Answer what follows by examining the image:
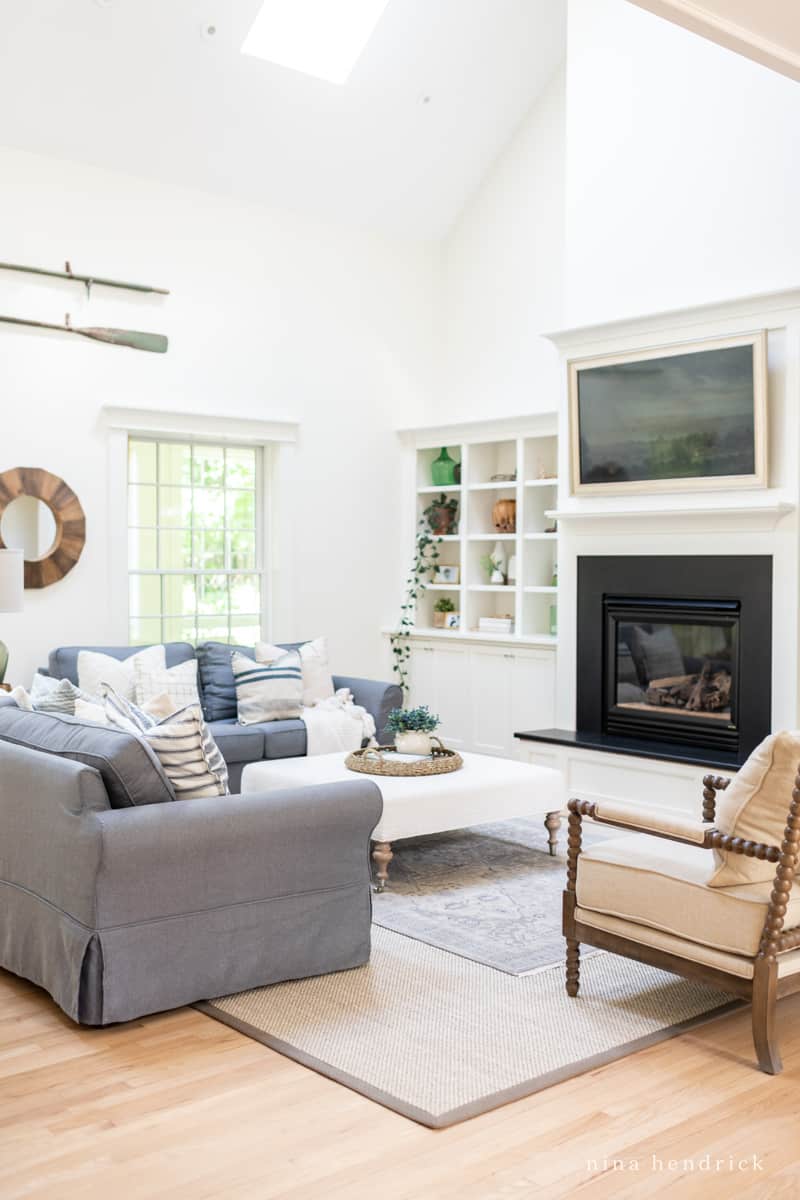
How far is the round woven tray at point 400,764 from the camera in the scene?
17.0ft

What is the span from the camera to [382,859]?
15.8ft

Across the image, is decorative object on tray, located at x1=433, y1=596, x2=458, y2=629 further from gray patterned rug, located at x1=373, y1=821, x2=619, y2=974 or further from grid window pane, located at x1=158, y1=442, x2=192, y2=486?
gray patterned rug, located at x1=373, y1=821, x2=619, y2=974

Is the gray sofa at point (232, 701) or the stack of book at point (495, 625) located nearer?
the gray sofa at point (232, 701)

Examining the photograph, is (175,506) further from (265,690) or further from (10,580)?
(10,580)

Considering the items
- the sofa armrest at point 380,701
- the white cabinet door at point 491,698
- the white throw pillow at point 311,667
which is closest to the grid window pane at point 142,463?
the white throw pillow at point 311,667

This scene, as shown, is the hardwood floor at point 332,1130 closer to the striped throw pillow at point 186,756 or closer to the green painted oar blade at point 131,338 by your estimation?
the striped throw pillow at point 186,756

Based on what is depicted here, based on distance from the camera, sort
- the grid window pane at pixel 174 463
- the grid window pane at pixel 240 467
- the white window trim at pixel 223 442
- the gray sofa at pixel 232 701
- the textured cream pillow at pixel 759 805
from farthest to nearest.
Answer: the grid window pane at pixel 240 467 < the grid window pane at pixel 174 463 < the white window trim at pixel 223 442 < the gray sofa at pixel 232 701 < the textured cream pillow at pixel 759 805

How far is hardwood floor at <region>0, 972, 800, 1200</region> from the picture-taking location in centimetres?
260

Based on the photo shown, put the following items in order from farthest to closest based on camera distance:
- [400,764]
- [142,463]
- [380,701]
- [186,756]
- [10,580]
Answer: [142,463]
[380,701]
[10,580]
[400,764]
[186,756]

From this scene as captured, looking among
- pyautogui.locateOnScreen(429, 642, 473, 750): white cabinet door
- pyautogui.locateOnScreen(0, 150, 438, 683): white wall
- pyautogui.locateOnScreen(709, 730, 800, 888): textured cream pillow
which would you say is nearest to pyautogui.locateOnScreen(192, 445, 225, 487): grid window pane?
pyautogui.locateOnScreen(0, 150, 438, 683): white wall

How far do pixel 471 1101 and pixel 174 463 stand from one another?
16.7 feet

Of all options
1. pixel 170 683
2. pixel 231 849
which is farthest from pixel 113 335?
pixel 231 849

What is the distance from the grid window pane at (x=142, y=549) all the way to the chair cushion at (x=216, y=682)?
0.76m

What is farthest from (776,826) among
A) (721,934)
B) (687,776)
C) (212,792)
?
(687,776)
